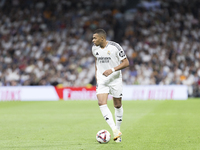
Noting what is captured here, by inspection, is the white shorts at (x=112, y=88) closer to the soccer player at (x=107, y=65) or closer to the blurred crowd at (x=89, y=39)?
the soccer player at (x=107, y=65)

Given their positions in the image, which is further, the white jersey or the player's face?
the white jersey

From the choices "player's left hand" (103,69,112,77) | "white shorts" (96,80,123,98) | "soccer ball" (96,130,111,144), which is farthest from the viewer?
"white shorts" (96,80,123,98)

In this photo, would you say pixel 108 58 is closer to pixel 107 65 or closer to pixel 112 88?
pixel 107 65

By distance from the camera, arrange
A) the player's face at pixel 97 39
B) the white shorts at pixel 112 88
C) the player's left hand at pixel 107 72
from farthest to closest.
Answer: the white shorts at pixel 112 88 < the player's face at pixel 97 39 < the player's left hand at pixel 107 72

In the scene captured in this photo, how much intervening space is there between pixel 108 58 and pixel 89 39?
21048mm

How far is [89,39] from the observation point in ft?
94.5

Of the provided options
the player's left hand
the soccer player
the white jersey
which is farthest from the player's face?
Result: the player's left hand

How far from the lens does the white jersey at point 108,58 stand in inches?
309

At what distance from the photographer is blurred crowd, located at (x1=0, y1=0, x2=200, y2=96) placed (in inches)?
1013

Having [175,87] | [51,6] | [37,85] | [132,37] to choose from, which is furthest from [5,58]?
[175,87]

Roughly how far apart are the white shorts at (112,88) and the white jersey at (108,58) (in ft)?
0.29

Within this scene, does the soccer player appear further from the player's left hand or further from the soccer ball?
the soccer ball

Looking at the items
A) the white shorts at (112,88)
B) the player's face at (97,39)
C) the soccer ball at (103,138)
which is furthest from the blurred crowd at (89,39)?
the soccer ball at (103,138)

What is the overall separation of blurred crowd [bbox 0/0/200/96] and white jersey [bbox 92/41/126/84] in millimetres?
17017
